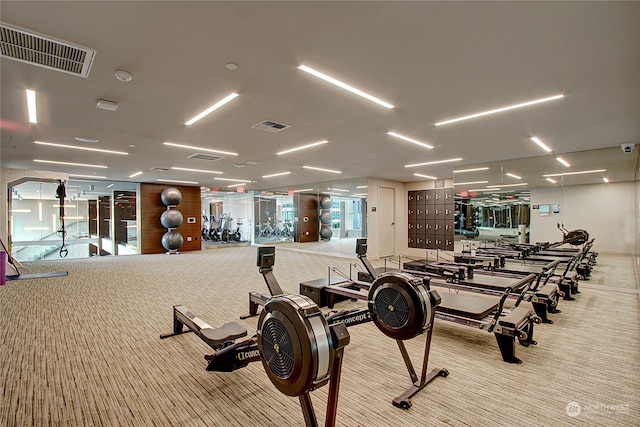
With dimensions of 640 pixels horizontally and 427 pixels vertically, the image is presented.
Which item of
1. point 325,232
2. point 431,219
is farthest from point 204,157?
point 431,219

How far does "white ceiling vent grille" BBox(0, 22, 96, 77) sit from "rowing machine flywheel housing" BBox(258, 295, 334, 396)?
2.71 meters

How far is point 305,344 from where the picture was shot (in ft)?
5.00

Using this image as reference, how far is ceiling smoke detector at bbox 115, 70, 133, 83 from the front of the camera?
9.60 feet

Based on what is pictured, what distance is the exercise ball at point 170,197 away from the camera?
11148 mm

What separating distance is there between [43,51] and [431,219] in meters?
10.4

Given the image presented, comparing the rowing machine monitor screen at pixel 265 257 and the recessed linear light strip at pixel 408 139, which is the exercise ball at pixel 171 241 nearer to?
the rowing machine monitor screen at pixel 265 257

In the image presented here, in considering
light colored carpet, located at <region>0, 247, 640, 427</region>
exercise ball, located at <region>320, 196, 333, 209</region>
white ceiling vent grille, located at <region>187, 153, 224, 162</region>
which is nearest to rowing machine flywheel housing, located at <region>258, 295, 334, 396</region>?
light colored carpet, located at <region>0, 247, 640, 427</region>

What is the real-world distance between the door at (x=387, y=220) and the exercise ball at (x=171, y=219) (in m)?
7.31

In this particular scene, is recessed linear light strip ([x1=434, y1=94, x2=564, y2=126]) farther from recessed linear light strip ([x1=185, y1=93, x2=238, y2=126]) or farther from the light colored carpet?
recessed linear light strip ([x1=185, y1=93, x2=238, y2=126])

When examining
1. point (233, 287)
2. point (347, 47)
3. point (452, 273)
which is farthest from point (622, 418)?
point (233, 287)

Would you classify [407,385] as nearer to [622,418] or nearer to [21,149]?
[622,418]

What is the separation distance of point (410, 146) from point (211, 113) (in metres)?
3.69

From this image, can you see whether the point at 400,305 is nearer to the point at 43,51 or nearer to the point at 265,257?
the point at 265,257

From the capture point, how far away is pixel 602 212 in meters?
6.37
